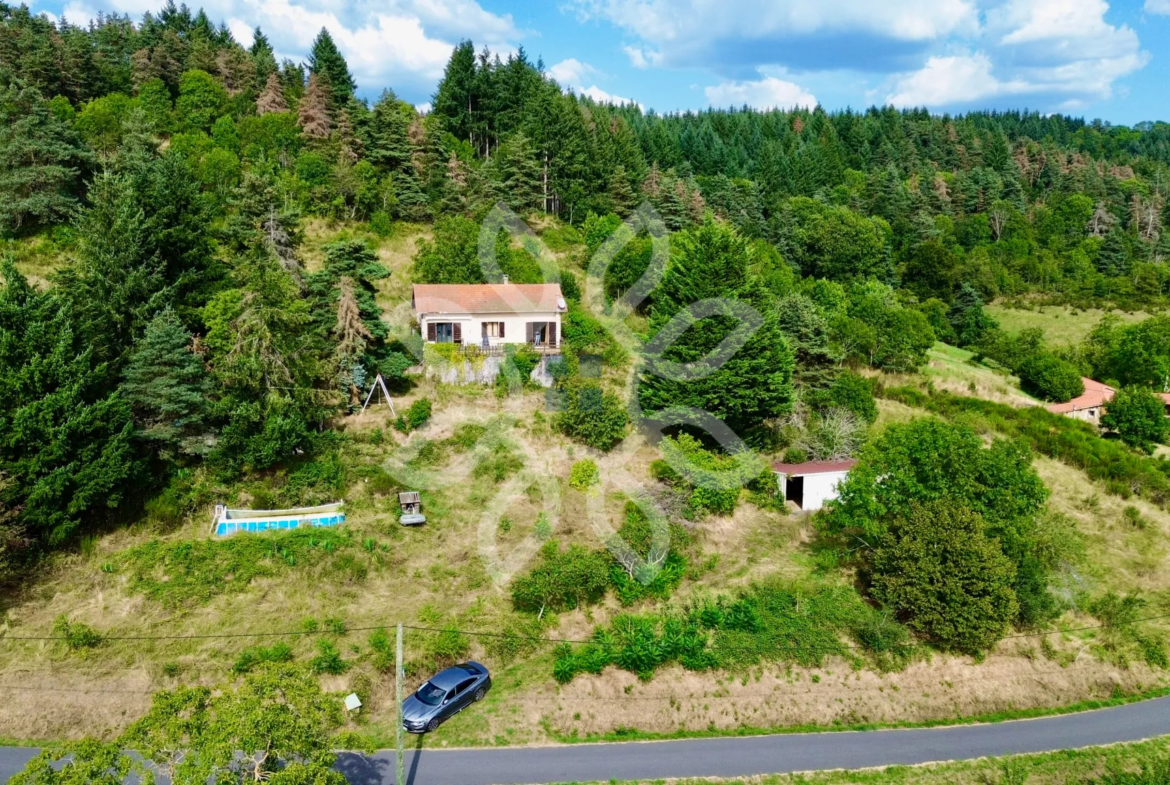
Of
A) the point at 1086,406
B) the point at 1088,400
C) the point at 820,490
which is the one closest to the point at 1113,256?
the point at 1088,400

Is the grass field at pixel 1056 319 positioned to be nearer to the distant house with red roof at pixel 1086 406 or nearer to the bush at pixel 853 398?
the distant house with red roof at pixel 1086 406

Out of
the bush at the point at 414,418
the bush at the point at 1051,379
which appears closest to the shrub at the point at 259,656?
the bush at the point at 414,418

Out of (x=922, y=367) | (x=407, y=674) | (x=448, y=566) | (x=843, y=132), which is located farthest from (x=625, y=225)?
(x=843, y=132)

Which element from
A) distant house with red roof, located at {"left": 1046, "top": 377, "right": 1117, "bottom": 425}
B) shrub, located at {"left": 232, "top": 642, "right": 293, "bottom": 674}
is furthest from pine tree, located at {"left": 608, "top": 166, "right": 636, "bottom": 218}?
shrub, located at {"left": 232, "top": 642, "right": 293, "bottom": 674}

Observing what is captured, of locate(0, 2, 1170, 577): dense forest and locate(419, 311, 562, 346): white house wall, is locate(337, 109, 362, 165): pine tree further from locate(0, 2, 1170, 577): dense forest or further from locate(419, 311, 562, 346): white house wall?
locate(419, 311, 562, 346): white house wall

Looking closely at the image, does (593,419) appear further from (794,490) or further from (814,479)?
(814,479)

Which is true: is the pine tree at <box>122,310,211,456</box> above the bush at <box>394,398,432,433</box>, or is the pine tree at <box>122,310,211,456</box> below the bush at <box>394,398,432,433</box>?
above
